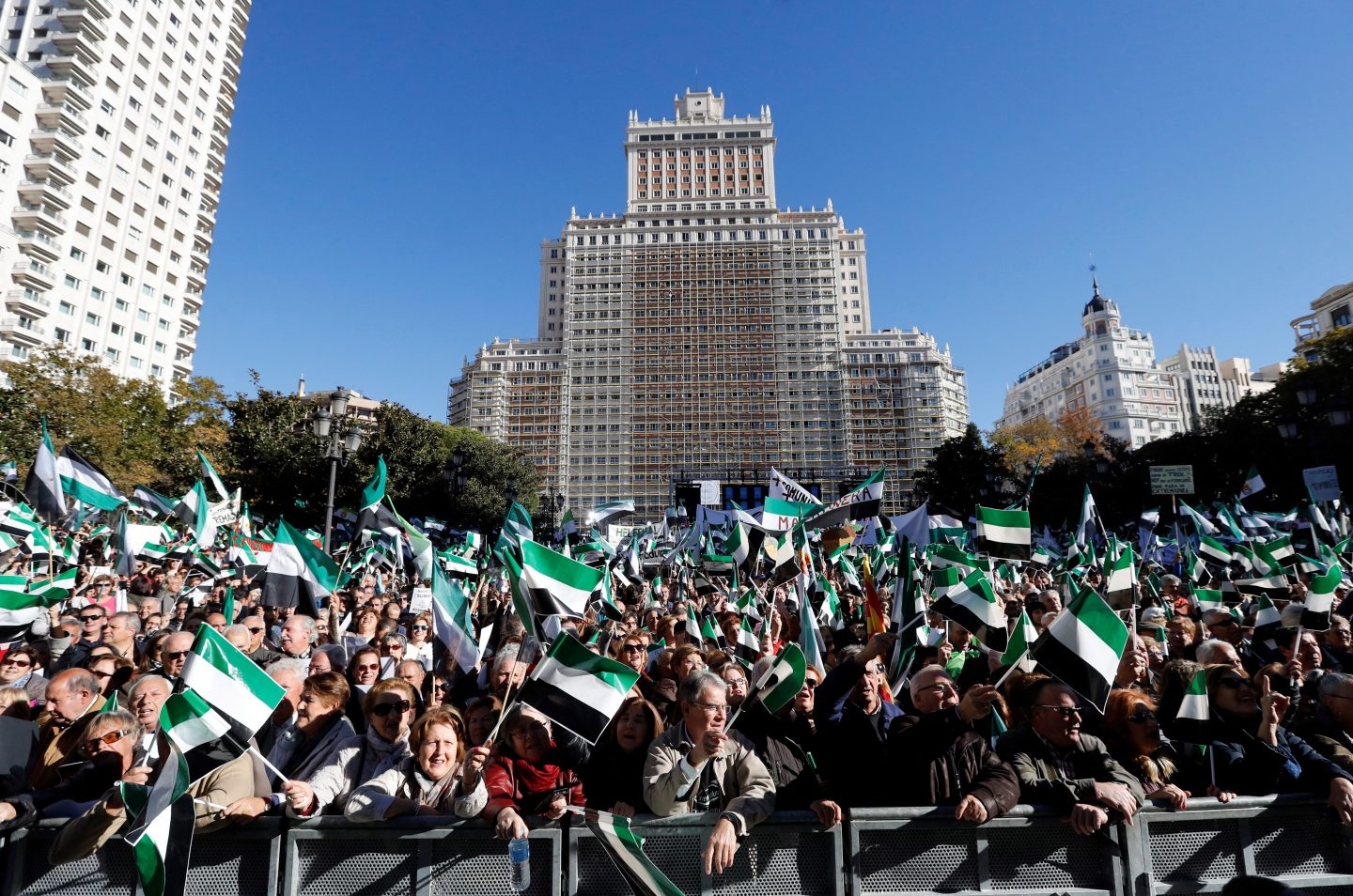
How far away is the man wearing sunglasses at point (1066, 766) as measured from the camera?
3.04 metres

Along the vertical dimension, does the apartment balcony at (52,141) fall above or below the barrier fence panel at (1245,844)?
above

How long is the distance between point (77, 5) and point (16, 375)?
39.2 meters

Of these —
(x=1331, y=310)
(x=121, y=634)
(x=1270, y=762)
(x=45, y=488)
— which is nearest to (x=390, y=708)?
(x=1270, y=762)

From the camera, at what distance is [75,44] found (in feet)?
164

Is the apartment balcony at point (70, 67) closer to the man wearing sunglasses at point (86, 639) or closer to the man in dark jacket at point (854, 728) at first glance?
the man wearing sunglasses at point (86, 639)

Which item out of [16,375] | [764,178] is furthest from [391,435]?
[764,178]

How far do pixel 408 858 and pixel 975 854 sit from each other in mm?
2274

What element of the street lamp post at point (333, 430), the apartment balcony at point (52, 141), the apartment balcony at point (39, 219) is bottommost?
the street lamp post at point (333, 430)

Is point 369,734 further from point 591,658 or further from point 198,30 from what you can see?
point 198,30

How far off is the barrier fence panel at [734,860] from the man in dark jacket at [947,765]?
422mm

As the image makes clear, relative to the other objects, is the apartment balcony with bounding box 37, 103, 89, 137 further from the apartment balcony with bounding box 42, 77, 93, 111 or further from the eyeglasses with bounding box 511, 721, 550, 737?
the eyeglasses with bounding box 511, 721, 550, 737

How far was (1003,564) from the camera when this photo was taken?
47.7ft

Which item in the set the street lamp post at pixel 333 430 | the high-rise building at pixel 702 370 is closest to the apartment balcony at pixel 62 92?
the high-rise building at pixel 702 370

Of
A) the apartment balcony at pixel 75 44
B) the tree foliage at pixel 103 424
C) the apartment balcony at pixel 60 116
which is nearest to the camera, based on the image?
the tree foliage at pixel 103 424
